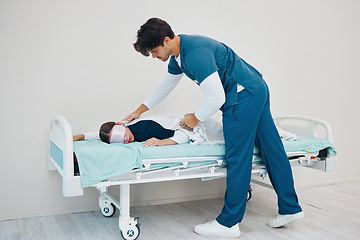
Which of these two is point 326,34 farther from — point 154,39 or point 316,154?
point 154,39

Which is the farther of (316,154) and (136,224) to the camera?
(316,154)

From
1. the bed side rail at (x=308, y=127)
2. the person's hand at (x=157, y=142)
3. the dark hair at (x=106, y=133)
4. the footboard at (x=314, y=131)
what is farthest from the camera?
the bed side rail at (x=308, y=127)

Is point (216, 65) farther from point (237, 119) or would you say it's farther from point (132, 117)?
point (132, 117)

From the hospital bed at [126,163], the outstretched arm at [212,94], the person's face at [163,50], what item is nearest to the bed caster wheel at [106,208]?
the hospital bed at [126,163]

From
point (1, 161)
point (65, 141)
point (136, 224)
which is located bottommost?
point (136, 224)

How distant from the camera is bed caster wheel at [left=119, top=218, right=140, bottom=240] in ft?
6.64

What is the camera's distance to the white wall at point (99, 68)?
2.38 m

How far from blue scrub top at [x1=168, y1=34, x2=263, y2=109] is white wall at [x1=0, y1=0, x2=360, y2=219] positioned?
0.60m

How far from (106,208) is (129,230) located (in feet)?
1.62

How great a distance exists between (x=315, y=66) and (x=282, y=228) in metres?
1.78

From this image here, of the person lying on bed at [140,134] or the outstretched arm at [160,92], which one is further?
the outstretched arm at [160,92]

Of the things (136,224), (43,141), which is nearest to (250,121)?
(136,224)

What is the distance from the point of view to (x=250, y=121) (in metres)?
2.15

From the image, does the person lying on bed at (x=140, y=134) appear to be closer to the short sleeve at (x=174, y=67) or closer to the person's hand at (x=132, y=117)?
the person's hand at (x=132, y=117)
